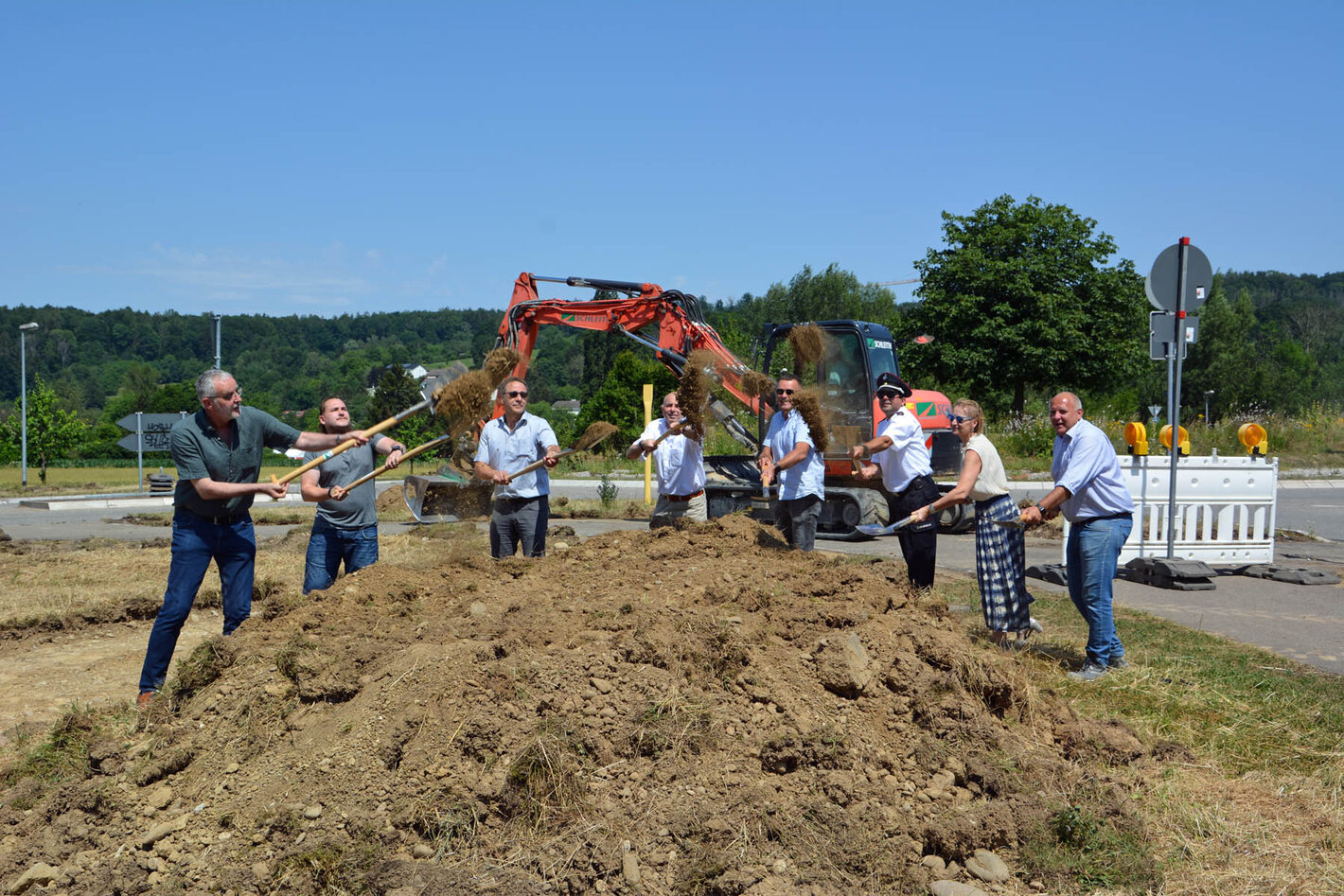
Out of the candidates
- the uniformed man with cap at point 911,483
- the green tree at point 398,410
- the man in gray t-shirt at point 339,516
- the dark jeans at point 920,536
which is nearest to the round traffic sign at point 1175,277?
the uniformed man with cap at point 911,483

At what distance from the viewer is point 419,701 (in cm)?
417

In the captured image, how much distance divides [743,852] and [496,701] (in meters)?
1.21

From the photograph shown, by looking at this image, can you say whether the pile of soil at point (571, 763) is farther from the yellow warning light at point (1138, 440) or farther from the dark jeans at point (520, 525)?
the yellow warning light at point (1138, 440)

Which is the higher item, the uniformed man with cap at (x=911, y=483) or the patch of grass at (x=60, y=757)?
the uniformed man with cap at (x=911, y=483)

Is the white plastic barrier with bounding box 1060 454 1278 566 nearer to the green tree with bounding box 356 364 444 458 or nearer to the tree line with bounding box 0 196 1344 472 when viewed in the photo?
the tree line with bounding box 0 196 1344 472

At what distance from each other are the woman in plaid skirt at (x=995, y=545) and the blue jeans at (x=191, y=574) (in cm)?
450

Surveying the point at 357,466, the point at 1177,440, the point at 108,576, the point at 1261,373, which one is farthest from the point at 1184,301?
the point at 1261,373

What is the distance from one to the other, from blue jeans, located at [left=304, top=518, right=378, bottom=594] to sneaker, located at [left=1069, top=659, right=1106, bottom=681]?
465 cm

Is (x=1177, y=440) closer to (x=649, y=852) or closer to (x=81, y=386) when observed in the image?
(x=649, y=852)

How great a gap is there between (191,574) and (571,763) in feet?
9.71

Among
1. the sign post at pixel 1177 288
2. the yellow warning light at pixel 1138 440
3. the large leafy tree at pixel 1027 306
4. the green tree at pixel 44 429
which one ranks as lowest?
the green tree at pixel 44 429

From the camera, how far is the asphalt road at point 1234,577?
7605 millimetres

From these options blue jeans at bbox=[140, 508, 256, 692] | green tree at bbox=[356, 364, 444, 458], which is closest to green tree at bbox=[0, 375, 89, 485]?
green tree at bbox=[356, 364, 444, 458]

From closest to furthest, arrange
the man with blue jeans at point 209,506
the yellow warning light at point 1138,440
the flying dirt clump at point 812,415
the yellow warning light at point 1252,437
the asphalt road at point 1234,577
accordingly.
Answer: the man with blue jeans at point 209,506, the asphalt road at point 1234,577, the flying dirt clump at point 812,415, the yellow warning light at point 1138,440, the yellow warning light at point 1252,437
